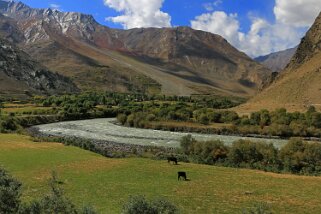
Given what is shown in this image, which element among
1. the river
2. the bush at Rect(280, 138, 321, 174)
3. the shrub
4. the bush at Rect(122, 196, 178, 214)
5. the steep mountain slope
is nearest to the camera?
the bush at Rect(122, 196, 178, 214)

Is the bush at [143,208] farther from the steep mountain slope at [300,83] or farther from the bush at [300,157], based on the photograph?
the steep mountain slope at [300,83]

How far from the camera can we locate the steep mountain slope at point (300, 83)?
157 meters

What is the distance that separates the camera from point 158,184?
Answer: 38.9 metres

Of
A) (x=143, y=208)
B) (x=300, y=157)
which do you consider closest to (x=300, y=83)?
(x=300, y=157)

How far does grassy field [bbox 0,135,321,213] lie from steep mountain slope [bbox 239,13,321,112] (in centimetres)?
10989

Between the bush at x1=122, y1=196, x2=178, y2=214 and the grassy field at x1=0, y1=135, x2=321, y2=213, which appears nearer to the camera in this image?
the bush at x1=122, y1=196, x2=178, y2=214

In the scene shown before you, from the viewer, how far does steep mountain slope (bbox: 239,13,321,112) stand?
157125 millimetres

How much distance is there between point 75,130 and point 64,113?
108ft

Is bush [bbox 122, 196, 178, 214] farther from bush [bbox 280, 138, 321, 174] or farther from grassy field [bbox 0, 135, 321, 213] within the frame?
bush [bbox 280, 138, 321, 174]

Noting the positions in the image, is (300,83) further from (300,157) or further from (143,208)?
(143,208)

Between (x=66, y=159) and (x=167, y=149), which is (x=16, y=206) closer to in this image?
(x=66, y=159)

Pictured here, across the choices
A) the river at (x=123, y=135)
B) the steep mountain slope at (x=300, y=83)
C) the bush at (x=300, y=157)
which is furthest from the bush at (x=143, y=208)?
the steep mountain slope at (x=300, y=83)

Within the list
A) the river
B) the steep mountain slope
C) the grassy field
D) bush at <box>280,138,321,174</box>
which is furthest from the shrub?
the steep mountain slope

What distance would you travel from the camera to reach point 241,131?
113m
